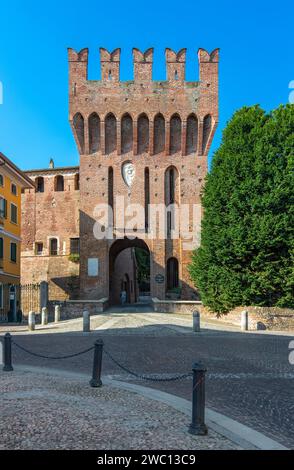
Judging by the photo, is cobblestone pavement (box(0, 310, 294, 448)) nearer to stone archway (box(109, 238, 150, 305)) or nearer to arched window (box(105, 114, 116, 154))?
stone archway (box(109, 238, 150, 305))

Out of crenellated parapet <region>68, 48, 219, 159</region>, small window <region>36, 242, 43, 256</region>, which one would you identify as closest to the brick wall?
small window <region>36, 242, 43, 256</region>

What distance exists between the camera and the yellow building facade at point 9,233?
30047 millimetres

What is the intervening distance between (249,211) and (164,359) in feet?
37.9

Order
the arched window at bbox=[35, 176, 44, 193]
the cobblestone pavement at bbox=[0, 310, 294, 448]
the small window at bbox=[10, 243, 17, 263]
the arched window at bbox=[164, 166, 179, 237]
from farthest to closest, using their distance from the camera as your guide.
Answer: the arched window at bbox=[35, 176, 44, 193]
the arched window at bbox=[164, 166, 179, 237]
the small window at bbox=[10, 243, 17, 263]
the cobblestone pavement at bbox=[0, 310, 294, 448]

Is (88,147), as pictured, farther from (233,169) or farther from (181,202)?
(233,169)

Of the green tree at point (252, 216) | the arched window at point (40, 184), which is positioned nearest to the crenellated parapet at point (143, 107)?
the green tree at point (252, 216)

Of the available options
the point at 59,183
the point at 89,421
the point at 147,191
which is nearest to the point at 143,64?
the point at 147,191

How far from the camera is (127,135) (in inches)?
1313

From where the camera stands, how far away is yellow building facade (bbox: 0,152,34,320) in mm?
30047

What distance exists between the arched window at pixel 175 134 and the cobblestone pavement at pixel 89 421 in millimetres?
27052

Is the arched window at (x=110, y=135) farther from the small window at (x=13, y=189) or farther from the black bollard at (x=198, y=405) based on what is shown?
the black bollard at (x=198, y=405)

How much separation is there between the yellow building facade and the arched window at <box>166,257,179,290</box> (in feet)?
34.4

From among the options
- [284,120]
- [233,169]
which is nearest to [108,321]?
[233,169]

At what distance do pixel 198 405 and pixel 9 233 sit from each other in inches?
1100
